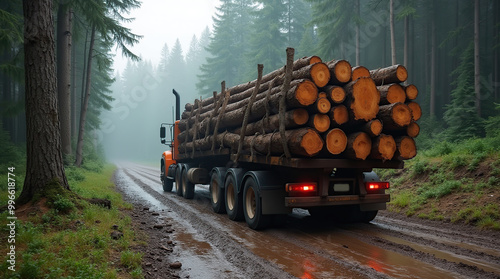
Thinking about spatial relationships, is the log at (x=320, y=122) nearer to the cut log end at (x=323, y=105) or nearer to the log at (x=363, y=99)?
the cut log end at (x=323, y=105)

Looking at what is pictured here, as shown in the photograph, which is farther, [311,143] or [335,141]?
[335,141]

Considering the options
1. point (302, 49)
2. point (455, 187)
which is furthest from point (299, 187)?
point (302, 49)

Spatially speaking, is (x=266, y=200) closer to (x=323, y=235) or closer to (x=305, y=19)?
(x=323, y=235)

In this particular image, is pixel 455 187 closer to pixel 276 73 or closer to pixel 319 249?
pixel 319 249

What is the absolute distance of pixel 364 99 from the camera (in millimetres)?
5977

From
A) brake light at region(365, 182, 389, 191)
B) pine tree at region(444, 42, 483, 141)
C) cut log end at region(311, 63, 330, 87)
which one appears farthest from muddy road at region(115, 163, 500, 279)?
pine tree at region(444, 42, 483, 141)

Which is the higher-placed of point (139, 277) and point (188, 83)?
point (188, 83)

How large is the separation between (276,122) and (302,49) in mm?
24186

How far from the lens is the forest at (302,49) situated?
15141mm

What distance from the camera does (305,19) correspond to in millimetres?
34531

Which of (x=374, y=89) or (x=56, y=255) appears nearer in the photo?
(x=56, y=255)

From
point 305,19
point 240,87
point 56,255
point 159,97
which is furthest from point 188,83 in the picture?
point 56,255

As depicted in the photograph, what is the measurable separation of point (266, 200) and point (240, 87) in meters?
4.36

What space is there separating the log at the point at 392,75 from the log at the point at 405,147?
1.19 metres
